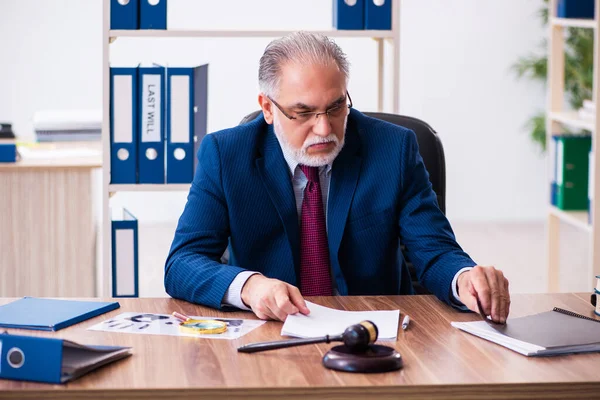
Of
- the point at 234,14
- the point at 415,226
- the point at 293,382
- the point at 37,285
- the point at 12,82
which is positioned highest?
the point at 234,14

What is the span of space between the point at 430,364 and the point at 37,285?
237 centimetres

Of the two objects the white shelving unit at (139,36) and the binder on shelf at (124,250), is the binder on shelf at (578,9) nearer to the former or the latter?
the white shelving unit at (139,36)

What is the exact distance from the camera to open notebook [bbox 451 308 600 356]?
1.49 metres

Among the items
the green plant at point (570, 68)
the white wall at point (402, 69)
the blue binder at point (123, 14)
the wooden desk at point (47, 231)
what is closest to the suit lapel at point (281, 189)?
the blue binder at point (123, 14)

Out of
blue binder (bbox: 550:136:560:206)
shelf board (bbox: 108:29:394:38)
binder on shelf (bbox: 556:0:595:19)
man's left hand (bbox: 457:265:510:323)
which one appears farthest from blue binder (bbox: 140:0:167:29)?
blue binder (bbox: 550:136:560:206)

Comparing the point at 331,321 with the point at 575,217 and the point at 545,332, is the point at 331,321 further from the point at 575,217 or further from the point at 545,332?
the point at 575,217

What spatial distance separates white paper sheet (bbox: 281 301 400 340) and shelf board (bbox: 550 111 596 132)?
2.27m

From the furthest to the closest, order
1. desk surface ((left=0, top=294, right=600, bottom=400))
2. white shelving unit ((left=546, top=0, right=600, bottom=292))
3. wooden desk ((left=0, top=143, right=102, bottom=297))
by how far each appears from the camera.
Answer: white shelving unit ((left=546, top=0, right=600, bottom=292)), wooden desk ((left=0, top=143, right=102, bottom=297)), desk surface ((left=0, top=294, right=600, bottom=400))

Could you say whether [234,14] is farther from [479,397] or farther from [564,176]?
[479,397]

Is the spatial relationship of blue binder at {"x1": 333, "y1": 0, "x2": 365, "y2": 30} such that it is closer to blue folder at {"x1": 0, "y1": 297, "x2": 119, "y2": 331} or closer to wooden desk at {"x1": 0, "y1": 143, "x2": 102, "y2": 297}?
wooden desk at {"x1": 0, "y1": 143, "x2": 102, "y2": 297}

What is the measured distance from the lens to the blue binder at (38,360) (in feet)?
4.35

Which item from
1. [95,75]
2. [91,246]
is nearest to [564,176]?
[91,246]

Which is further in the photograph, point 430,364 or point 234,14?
point 234,14

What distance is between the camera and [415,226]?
Result: 204 cm
